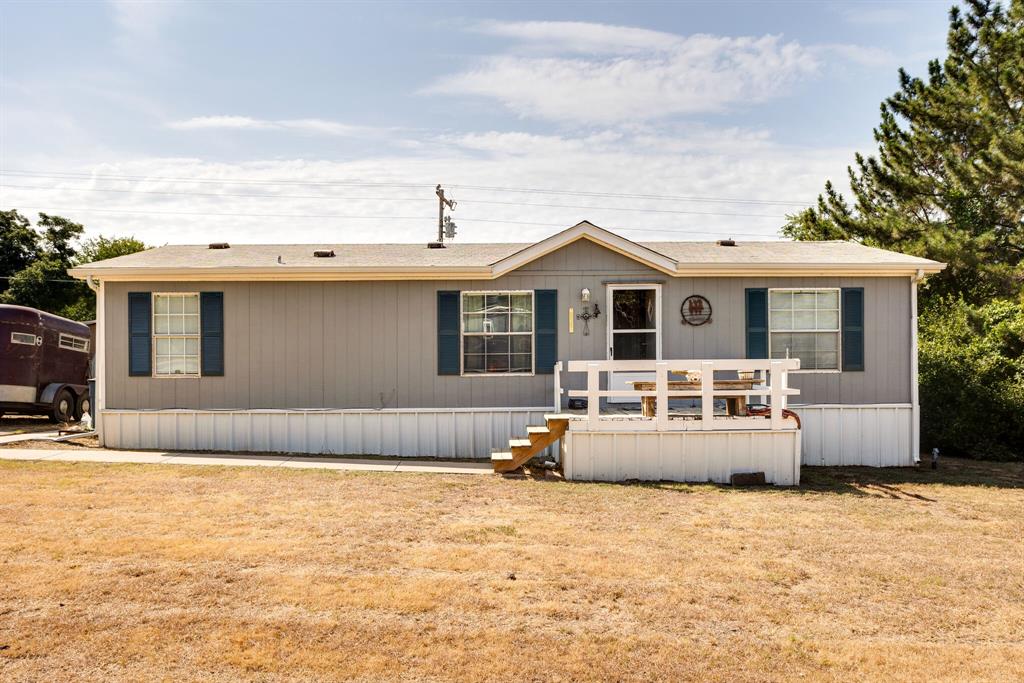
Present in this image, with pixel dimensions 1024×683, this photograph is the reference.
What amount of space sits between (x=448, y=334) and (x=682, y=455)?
4.03 m

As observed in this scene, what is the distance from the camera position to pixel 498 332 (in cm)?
1115

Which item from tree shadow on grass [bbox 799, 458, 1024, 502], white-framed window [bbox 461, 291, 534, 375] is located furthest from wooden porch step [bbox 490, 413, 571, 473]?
tree shadow on grass [bbox 799, 458, 1024, 502]

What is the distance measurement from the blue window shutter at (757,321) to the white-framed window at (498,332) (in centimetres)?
340

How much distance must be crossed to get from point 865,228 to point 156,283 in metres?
20.8

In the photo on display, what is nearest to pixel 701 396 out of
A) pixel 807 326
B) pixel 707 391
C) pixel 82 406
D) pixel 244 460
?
pixel 707 391

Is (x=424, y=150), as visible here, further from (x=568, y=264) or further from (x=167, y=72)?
(x=568, y=264)

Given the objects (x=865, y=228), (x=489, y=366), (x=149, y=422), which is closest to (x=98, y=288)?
(x=149, y=422)

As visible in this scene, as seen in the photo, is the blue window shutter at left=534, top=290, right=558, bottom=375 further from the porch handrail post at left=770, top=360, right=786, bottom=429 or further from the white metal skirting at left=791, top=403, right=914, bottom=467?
the white metal skirting at left=791, top=403, right=914, bottom=467

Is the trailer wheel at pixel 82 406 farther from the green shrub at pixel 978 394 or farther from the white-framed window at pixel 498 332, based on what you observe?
the green shrub at pixel 978 394

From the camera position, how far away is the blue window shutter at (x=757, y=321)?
1111 cm

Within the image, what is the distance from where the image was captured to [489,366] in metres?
11.1

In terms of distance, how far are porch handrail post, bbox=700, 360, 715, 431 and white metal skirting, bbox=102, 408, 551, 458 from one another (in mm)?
2632

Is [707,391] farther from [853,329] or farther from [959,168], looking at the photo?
[959,168]

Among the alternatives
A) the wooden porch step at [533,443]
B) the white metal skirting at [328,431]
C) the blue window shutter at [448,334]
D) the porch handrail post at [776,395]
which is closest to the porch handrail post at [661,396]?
the wooden porch step at [533,443]
